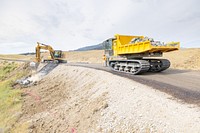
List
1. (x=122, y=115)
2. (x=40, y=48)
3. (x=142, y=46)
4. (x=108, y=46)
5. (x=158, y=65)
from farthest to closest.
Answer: (x=40, y=48), (x=108, y=46), (x=158, y=65), (x=142, y=46), (x=122, y=115)

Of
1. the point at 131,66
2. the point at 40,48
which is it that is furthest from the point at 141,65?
the point at 40,48

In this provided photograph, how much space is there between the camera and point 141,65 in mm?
9906

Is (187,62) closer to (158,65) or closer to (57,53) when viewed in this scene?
(158,65)

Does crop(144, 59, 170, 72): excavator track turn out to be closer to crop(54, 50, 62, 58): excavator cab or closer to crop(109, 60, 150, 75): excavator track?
crop(109, 60, 150, 75): excavator track

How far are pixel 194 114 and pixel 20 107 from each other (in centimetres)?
1045

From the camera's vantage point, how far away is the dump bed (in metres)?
9.38

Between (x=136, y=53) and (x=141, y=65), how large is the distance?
4.46ft

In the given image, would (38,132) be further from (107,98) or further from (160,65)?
(160,65)

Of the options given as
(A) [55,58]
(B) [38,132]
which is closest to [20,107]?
(B) [38,132]

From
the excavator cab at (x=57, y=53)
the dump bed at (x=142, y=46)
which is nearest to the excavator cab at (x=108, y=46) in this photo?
the dump bed at (x=142, y=46)

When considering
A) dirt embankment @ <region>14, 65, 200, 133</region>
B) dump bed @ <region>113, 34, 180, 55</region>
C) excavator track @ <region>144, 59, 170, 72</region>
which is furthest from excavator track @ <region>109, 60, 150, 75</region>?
dirt embankment @ <region>14, 65, 200, 133</region>

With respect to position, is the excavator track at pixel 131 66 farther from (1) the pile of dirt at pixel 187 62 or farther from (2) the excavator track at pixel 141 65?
(1) the pile of dirt at pixel 187 62

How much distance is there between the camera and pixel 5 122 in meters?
8.70

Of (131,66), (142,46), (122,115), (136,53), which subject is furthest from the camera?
(131,66)
